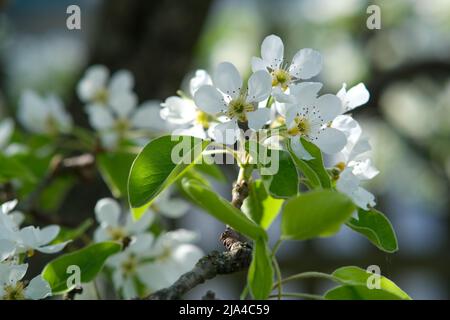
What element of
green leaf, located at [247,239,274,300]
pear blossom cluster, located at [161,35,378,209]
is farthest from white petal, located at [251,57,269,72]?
green leaf, located at [247,239,274,300]

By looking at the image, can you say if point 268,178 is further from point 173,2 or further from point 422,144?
point 422,144

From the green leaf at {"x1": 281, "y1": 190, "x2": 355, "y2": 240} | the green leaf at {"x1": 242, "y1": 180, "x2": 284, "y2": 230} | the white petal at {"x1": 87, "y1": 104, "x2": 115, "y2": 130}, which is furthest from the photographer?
the white petal at {"x1": 87, "y1": 104, "x2": 115, "y2": 130}

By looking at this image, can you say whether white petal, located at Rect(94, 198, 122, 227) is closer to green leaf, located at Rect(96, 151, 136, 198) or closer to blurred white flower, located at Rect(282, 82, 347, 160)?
green leaf, located at Rect(96, 151, 136, 198)

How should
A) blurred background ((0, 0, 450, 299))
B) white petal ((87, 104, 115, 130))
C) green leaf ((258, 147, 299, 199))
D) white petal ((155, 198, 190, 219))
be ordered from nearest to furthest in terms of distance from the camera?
green leaf ((258, 147, 299, 199)), white petal ((155, 198, 190, 219)), white petal ((87, 104, 115, 130)), blurred background ((0, 0, 450, 299))

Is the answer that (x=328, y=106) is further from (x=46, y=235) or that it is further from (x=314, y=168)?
(x=46, y=235)

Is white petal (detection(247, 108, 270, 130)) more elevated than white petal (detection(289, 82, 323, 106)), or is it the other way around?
white petal (detection(289, 82, 323, 106))

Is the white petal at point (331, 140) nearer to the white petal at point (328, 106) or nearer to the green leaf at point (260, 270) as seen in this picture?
the white petal at point (328, 106)
